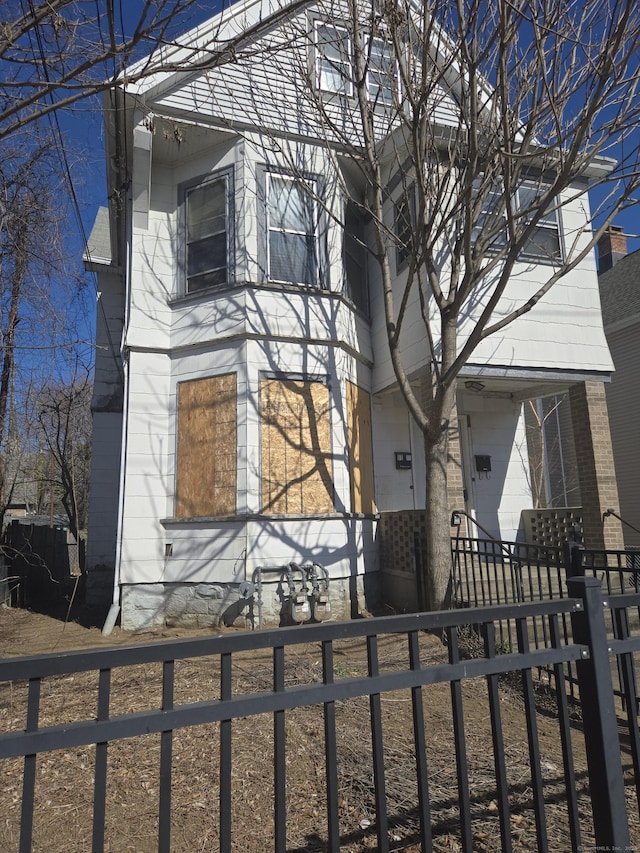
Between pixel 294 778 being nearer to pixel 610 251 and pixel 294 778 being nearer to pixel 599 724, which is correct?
pixel 599 724

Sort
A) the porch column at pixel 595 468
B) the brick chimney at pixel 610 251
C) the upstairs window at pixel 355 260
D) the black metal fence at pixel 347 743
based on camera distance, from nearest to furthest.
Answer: the black metal fence at pixel 347 743
the porch column at pixel 595 468
the upstairs window at pixel 355 260
the brick chimney at pixel 610 251

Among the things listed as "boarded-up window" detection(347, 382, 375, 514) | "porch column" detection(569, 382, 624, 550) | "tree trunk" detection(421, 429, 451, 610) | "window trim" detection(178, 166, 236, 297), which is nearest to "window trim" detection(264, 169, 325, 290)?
"window trim" detection(178, 166, 236, 297)

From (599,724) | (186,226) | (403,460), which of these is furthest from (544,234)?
(599,724)

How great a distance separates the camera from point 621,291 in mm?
14766

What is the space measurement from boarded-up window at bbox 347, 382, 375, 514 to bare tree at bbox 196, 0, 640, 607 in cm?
97

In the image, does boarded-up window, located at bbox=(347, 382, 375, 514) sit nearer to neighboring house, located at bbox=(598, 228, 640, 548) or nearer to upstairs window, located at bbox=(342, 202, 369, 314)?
upstairs window, located at bbox=(342, 202, 369, 314)

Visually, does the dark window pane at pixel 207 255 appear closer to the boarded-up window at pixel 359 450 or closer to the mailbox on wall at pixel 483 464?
the boarded-up window at pixel 359 450

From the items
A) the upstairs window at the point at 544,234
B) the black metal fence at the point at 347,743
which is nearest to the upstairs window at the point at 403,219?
the upstairs window at the point at 544,234

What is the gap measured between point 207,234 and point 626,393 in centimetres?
1080

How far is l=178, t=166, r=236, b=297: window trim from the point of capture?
834 centimetres

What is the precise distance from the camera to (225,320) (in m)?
8.17

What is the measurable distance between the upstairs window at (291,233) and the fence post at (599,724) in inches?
275

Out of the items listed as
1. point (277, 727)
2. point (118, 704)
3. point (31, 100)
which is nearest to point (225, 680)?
point (277, 727)

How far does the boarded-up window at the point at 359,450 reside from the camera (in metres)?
8.55
